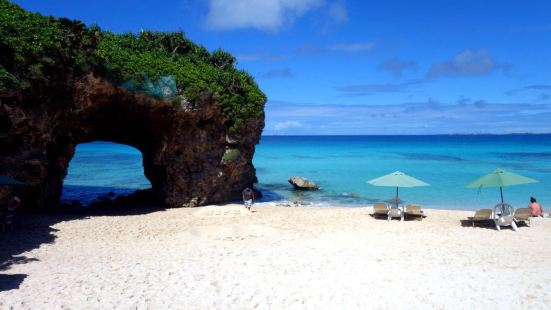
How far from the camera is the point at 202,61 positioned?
2359cm

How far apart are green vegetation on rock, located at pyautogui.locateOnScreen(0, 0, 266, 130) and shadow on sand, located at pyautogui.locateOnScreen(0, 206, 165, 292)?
495cm

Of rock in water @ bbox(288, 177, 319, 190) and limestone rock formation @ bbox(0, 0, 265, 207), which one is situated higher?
limestone rock formation @ bbox(0, 0, 265, 207)

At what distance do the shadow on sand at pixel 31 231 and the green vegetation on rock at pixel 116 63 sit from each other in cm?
495

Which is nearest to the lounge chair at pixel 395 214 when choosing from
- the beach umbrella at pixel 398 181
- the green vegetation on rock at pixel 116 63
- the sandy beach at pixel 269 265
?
the sandy beach at pixel 269 265

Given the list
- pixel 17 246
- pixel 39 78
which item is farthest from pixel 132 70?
pixel 17 246

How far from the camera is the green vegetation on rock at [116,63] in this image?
48.2ft

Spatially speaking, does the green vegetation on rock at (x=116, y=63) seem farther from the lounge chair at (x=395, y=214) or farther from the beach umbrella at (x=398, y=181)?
the lounge chair at (x=395, y=214)

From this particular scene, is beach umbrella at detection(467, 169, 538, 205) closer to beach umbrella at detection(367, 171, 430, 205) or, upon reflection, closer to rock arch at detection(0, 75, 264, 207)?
beach umbrella at detection(367, 171, 430, 205)

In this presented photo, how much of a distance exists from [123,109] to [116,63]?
2.84 metres

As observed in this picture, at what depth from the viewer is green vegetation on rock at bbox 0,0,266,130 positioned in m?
14.7

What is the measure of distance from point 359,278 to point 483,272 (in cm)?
333

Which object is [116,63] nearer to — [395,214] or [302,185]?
[395,214]

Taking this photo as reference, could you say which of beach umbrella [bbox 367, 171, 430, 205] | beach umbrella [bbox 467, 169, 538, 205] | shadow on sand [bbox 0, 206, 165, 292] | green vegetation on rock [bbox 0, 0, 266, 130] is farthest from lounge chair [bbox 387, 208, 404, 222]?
shadow on sand [bbox 0, 206, 165, 292]

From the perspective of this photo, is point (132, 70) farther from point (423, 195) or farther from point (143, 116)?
point (423, 195)
